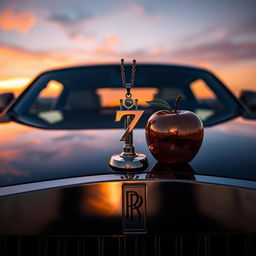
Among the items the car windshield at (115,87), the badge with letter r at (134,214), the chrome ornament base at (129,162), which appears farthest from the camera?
the car windshield at (115,87)

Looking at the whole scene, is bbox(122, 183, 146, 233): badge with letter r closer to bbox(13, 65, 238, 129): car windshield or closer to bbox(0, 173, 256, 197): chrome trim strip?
bbox(0, 173, 256, 197): chrome trim strip

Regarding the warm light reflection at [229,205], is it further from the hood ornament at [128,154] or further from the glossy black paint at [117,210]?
Answer: the hood ornament at [128,154]

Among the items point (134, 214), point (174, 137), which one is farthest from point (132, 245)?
point (174, 137)

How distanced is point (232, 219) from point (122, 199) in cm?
34

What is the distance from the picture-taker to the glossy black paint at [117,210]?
96cm

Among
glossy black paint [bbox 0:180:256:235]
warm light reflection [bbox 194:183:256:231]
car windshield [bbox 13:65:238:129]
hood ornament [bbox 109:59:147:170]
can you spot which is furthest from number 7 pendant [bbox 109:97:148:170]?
car windshield [bbox 13:65:238:129]

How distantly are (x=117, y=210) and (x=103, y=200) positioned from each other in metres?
0.05

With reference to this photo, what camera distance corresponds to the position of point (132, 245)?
97cm

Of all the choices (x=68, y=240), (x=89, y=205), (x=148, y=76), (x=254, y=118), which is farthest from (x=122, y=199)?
(x=148, y=76)

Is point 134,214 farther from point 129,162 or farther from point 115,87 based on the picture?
point 115,87

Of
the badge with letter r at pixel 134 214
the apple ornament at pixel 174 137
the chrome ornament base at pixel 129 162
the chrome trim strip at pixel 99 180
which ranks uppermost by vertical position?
the apple ornament at pixel 174 137

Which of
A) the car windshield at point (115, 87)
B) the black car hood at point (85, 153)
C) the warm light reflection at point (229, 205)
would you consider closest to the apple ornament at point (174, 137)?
the black car hood at point (85, 153)

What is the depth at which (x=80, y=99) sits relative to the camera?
94.3 inches

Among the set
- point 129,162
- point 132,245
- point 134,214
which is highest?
point 129,162
